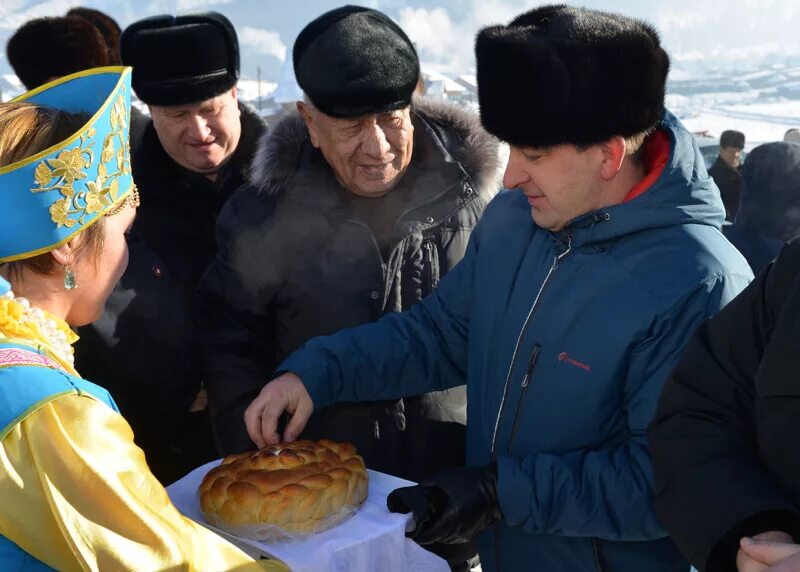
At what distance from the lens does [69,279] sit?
66.6 inches

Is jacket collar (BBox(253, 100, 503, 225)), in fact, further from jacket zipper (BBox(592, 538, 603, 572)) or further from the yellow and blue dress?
the yellow and blue dress

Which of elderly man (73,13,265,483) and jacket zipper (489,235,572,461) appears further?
elderly man (73,13,265,483)

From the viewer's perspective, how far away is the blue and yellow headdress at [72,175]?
1574 mm

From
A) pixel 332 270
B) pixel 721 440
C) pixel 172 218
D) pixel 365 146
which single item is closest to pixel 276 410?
pixel 332 270

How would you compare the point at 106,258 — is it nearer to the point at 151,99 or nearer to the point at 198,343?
the point at 198,343

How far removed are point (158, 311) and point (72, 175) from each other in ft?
3.81

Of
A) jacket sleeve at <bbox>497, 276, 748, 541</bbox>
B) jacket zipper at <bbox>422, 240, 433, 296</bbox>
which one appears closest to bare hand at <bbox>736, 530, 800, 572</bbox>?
jacket sleeve at <bbox>497, 276, 748, 541</bbox>

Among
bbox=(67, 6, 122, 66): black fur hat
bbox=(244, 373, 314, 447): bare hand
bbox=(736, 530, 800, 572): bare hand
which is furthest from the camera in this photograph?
bbox=(67, 6, 122, 66): black fur hat

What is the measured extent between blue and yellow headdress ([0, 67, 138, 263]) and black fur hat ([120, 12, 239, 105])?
1240 mm

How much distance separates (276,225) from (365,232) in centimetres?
26

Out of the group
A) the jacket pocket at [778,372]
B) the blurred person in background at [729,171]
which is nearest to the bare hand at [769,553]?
the jacket pocket at [778,372]

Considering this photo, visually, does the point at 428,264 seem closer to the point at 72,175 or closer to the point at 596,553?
the point at 596,553

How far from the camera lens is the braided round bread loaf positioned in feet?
5.58

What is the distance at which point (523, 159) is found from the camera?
6.09 feet
